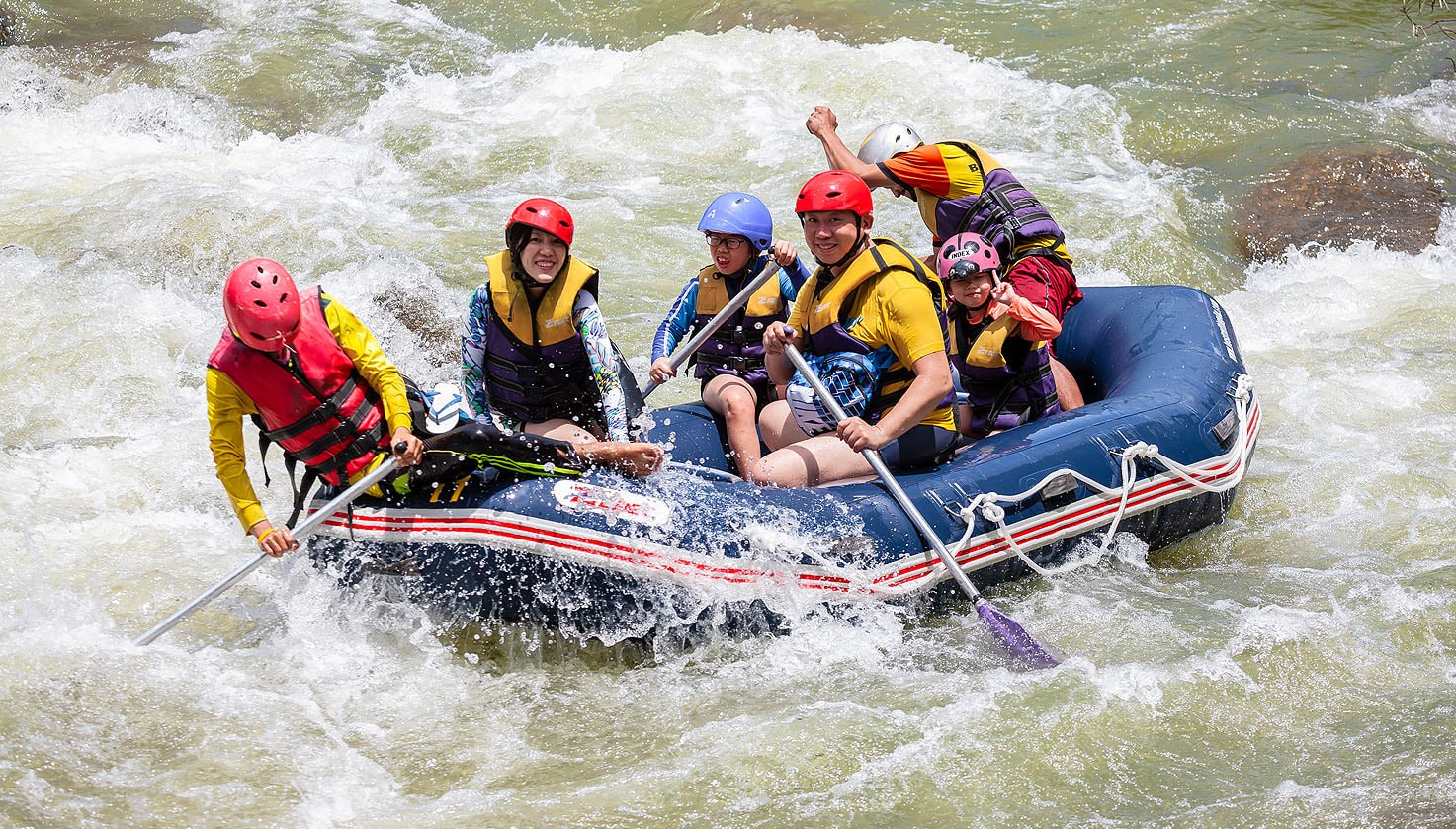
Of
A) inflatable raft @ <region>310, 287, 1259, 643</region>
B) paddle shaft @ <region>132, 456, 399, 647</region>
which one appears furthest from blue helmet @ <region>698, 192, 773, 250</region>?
paddle shaft @ <region>132, 456, 399, 647</region>

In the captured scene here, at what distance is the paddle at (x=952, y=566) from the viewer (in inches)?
181

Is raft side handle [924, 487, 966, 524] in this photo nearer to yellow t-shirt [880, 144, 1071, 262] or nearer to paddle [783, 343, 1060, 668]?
paddle [783, 343, 1060, 668]

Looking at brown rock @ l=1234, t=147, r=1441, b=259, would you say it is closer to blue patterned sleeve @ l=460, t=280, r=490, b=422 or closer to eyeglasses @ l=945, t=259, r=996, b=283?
eyeglasses @ l=945, t=259, r=996, b=283

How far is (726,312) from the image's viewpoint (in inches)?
211

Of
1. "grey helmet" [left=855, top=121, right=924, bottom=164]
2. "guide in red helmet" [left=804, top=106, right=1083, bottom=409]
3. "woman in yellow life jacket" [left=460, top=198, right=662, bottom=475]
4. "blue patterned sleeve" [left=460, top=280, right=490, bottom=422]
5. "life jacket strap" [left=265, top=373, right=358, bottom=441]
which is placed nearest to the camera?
"life jacket strap" [left=265, top=373, right=358, bottom=441]

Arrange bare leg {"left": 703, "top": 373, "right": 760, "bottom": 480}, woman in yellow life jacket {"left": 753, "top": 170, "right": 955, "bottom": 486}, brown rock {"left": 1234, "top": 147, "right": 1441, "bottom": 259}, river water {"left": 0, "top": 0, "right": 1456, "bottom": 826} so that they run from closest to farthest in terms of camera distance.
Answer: river water {"left": 0, "top": 0, "right": 1456, "bottom": 826} < woman in yellow life jacket {"left": 753, "top": 170, "right": 955, "bottom": 486} < bare leg {"left": 703, "top": 373, "right": 760, "bottom": 480} < brown rock {"left": 1234, "top": 147, "right": 1441, "bottom": 259}

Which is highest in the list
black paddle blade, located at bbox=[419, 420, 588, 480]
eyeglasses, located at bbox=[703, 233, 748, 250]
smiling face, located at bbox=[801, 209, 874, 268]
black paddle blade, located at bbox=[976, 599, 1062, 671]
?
smiling face, located at bbox=[801, 209, 874, 268]

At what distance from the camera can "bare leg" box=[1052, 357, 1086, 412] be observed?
5719mm

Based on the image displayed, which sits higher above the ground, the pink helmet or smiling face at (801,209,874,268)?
smiling face at (801,209,874,268)

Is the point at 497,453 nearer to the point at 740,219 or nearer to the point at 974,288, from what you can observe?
the point at 740,219

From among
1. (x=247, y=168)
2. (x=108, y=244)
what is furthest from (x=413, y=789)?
(x=247, y=168)

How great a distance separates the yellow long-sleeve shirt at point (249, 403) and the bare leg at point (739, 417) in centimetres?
139

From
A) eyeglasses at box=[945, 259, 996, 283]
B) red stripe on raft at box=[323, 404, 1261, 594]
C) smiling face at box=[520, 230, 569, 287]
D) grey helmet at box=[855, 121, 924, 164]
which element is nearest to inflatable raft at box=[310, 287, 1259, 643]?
red stripe on raft at box=[323, 404, 1261, 594]

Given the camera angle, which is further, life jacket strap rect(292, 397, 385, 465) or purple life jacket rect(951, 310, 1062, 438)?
purple life jacket rect(951, 310, 1062, 438)
